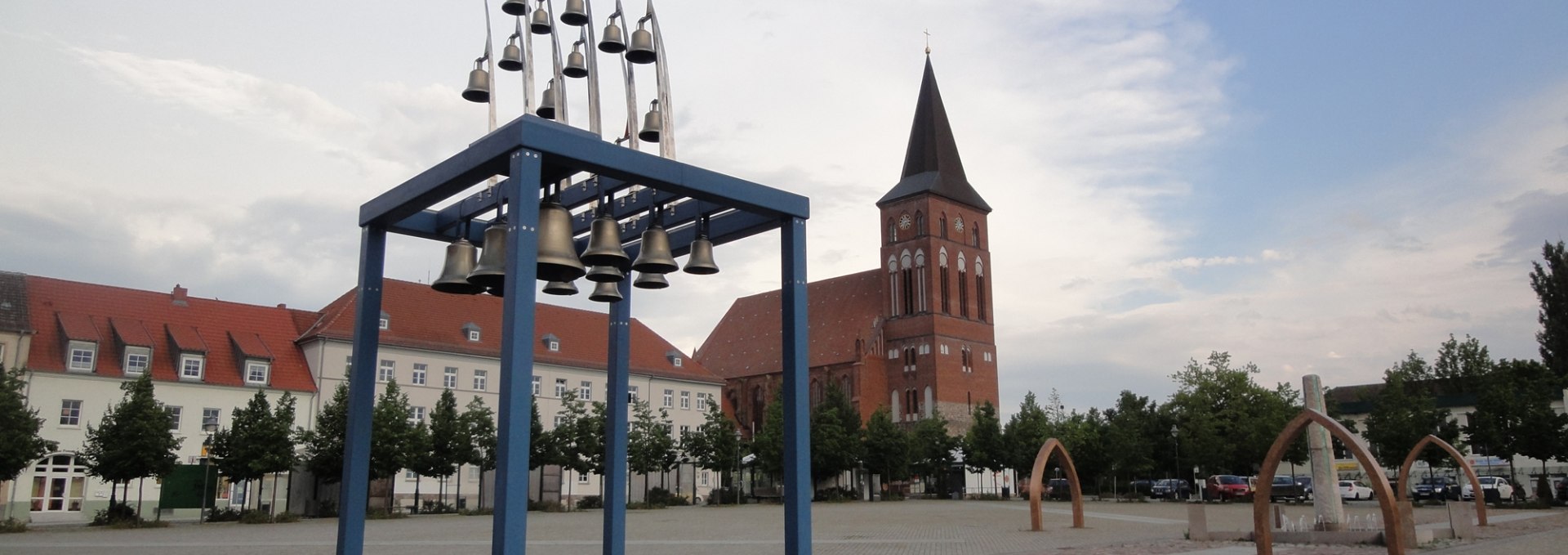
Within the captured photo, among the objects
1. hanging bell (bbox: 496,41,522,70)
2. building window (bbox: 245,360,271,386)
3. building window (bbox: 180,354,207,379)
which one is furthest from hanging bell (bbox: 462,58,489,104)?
building window (bbox: 245,360,271,386)

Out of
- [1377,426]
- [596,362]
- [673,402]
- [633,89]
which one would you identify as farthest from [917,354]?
[633,89]

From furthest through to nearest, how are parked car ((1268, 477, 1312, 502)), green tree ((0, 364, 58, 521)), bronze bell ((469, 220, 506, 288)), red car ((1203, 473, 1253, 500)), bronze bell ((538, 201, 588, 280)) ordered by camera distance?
red car ((1203, 473, 1253, 500))
parked car ((1268, 477, 1312, 502))
green tree ((0, 364, 58, 521))
bronze bell ((469, 220, 506, 288))
bronze bell ((538, 201, 588, 280))

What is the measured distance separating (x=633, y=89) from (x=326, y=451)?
33.6 metres

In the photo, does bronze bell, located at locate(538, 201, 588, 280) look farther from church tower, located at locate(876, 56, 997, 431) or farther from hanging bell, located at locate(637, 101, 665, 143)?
church tower, located at locate(876, 56, 997, 431)

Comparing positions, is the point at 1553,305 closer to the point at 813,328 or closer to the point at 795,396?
the point at 813,328

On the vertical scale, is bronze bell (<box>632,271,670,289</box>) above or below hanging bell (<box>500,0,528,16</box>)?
below

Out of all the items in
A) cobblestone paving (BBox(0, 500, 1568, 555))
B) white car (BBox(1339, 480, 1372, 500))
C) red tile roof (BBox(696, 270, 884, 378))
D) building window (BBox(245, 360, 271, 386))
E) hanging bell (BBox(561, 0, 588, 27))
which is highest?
red tile roof (BBox(696, 270, 884, 378))

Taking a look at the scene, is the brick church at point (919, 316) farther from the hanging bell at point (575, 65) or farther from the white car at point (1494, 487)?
the hanging bell at point (575, 65)

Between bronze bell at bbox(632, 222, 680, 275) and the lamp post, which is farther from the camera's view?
the lamp post

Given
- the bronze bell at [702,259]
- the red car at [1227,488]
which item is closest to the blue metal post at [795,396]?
the bronze bell at [702,259]

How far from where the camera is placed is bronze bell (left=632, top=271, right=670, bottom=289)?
374 inches

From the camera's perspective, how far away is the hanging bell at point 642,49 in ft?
27.6

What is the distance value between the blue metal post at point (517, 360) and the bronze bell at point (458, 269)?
165cm

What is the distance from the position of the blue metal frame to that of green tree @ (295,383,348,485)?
3134cm
